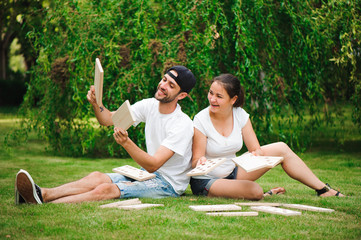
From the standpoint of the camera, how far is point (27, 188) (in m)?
3.49

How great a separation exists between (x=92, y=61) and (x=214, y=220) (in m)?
4.11

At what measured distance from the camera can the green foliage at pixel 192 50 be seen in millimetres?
6344

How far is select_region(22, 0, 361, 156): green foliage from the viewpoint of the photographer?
634cm

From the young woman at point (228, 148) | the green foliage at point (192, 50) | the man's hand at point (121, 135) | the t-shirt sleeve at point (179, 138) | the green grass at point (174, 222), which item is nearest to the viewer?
the green grass at point (174, 222)

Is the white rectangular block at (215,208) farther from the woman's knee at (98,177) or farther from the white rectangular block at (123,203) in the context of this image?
the woman's knee at (98,177)

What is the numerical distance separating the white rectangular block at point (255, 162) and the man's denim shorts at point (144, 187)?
0.61 m

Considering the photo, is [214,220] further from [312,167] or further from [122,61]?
[122,61]

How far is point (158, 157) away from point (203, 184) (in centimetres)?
60

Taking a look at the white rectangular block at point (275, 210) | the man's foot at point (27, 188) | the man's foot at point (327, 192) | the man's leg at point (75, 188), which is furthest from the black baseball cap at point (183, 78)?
the man's foot at point (327, 192)

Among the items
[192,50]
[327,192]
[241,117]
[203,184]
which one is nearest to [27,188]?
[203,184]

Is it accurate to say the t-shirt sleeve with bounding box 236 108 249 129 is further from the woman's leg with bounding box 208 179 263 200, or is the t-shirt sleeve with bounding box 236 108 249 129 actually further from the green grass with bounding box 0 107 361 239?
the green grass with bounding box 0 107 361 239

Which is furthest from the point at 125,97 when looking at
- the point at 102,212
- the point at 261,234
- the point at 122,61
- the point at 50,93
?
the point at 261,234

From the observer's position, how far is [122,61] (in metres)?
7.00

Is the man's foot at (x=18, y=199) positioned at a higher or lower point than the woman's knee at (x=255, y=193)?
higher
